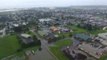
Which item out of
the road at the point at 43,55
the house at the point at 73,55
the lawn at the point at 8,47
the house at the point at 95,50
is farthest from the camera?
the lawn at the point at 8,47

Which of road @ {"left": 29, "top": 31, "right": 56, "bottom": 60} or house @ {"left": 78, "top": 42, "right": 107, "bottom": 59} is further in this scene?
road @ {"left": 29, "top": 31, "right": 56, "bottom": 60}

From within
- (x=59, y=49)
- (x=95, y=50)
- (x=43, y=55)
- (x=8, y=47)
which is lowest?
(x=8, y=47)

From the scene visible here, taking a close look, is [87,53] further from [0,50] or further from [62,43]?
[0,50]

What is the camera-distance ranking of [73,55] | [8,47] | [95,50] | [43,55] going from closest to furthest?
1. [73,55]
2. [43,55]
3. [95,50]
4. [8,47]

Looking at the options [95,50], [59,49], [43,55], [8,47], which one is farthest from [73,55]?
[8,47]

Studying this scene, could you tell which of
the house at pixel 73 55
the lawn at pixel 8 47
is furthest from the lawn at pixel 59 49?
the lawn at pixel 8 47

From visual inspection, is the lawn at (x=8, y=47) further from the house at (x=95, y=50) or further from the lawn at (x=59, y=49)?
the house at (x=95, y=50)

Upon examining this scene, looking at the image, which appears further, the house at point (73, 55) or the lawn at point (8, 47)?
the lawn at point (8, 47)

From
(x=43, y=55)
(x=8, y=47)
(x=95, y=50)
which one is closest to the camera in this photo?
(x=43, y=55)

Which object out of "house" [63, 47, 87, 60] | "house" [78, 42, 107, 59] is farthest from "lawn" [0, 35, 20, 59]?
"house" [78, 42, 107, 59]

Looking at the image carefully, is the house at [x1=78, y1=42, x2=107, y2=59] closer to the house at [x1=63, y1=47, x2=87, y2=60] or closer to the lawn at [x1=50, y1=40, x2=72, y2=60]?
the house at [x1=63, y1=47, x2=87, y2=60]

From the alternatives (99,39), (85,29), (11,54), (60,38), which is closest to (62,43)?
(60,38)

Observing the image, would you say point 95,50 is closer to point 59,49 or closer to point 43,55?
point 59,49
